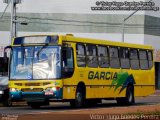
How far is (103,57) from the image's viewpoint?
98.8ft

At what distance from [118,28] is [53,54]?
40.8 meters

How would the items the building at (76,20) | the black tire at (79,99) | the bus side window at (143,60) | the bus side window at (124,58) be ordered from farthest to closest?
1. the building at (76,20)
2. the bus side window at (143,60)
3. the bus side window at (124,58)
4. the black tire at (79,99)

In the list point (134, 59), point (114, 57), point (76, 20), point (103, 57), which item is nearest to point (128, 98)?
point (134, 59)

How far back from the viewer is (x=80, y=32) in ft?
222

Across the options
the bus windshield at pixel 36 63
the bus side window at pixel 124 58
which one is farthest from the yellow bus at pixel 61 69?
the bus side window at pixel 124 58

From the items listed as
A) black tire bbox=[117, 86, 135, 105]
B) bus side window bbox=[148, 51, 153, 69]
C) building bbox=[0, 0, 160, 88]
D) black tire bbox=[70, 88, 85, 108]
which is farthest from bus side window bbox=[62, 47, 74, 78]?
building bbox=[0, 0, 160, 88]

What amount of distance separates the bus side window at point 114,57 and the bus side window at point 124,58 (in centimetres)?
39

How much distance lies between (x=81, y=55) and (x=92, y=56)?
3.75 feet

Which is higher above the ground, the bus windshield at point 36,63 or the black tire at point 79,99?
the bus windshield at point 36,63

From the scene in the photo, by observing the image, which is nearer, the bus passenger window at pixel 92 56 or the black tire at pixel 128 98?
the bus passenger window at pixel 92 56

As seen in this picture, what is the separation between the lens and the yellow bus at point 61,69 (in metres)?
26.7

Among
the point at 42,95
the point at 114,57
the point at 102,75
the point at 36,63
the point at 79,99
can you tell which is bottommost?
the point at 79,99

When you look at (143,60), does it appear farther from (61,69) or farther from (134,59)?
(61,69)

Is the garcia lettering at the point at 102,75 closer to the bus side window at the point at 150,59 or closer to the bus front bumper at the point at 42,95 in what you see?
the bus front bumper at the point at 42,95
